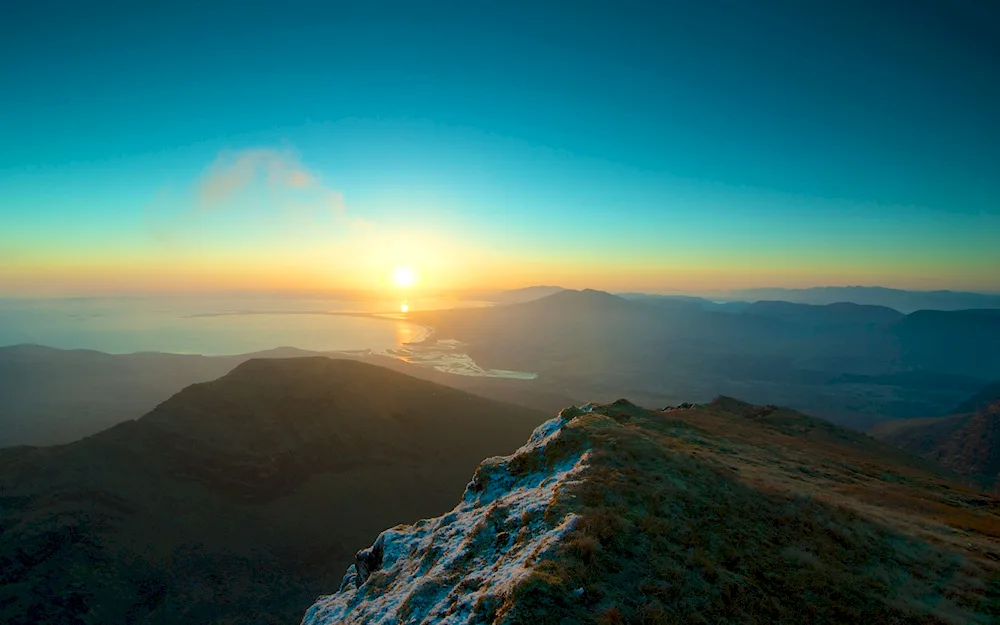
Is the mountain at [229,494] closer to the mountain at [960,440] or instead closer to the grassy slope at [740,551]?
the grassy slope at [740,551]

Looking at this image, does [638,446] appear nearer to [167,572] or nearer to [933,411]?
[167,572]

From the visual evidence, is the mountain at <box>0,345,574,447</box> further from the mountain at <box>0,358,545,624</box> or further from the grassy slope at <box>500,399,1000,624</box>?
the grassy slope at <box>500,399,1000,624</box>

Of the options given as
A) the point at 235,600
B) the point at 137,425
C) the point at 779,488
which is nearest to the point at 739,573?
the point at 779,488

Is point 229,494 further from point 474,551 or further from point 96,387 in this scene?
point 96,387

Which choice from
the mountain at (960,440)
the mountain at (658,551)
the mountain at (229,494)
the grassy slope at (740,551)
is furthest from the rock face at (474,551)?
the mountain at (960,440)

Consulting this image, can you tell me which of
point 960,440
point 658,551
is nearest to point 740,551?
point 658,551
